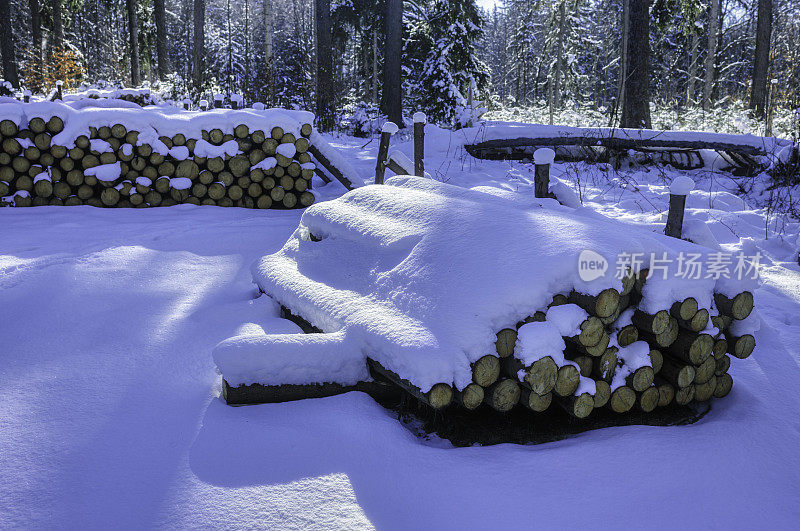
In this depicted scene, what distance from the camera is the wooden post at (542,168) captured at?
13.9ft

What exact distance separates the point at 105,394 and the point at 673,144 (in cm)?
860

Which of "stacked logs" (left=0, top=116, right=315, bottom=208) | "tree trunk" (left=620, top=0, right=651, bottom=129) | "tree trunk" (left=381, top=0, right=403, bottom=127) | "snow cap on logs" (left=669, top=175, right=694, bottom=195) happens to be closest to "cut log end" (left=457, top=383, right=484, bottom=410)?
"snow cap on logs" (left=669, top=175, right=694, bottom=195)

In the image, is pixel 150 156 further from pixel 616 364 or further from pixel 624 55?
pixel 624 55

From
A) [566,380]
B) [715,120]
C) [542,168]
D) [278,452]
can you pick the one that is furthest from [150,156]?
[715,120]

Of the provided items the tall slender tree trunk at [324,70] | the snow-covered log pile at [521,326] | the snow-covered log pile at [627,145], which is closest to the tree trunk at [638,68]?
the snow-covered log pile at [627,145]

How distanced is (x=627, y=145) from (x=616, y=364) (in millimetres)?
7262

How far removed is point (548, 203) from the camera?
3779 millimetres

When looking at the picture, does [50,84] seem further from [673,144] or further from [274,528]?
[274,528]

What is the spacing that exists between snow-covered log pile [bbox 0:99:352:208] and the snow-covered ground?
3.34 metres

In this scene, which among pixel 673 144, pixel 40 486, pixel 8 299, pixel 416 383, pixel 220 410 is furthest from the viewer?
pixel 673 144

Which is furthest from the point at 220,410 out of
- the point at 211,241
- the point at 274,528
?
the point at 211,241

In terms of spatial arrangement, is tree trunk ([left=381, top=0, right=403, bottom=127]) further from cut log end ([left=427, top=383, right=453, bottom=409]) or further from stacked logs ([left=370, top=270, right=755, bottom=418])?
cut log end ([left=427, top=383, right=453, bottom=409])

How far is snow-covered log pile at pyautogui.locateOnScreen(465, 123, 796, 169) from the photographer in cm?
834

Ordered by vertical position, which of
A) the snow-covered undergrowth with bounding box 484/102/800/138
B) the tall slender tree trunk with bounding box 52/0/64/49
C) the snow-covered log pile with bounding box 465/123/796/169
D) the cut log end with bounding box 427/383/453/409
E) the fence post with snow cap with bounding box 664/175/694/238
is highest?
the tall slender tree trunk with bounding box 52/0/64/49
